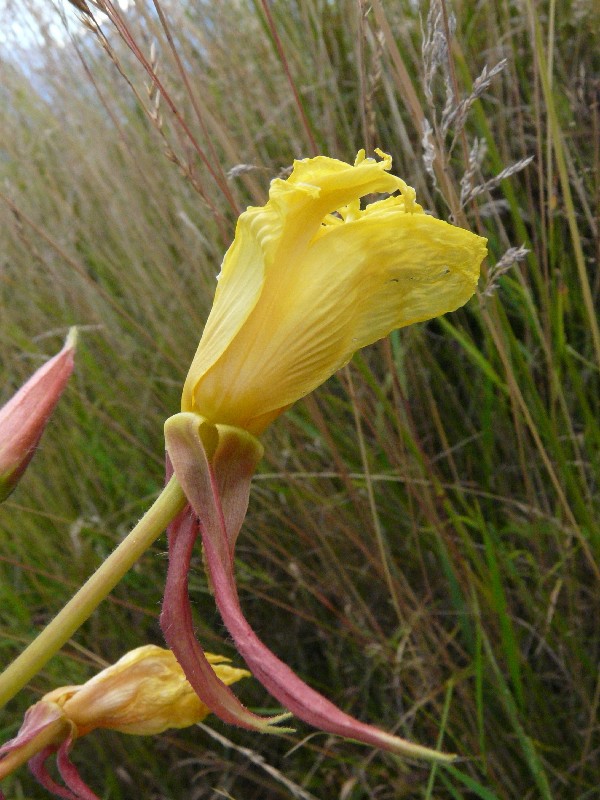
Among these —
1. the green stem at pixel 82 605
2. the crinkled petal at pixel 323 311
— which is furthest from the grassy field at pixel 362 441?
the green stem at pixel 82 605

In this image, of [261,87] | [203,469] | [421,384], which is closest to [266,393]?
[203,469]

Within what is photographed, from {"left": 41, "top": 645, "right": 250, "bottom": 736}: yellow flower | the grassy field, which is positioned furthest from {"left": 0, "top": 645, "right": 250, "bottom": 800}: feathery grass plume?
the grassy field

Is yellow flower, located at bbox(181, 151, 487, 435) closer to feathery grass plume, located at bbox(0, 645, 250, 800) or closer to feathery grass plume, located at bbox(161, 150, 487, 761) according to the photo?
feathery grass plume, located at bbox(161, 150, 487, 761)

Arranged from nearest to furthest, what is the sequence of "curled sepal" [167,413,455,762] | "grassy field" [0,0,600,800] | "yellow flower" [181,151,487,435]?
"curled sepal" [167,413,455,762], "yellow flower" [181,151,487,435], "grassy field" [0,0,600,800]

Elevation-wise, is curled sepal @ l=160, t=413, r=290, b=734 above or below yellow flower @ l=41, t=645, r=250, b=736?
above

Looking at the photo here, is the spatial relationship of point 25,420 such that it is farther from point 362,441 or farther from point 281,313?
point 362,441

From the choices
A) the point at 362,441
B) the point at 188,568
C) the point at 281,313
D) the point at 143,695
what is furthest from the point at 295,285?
the point at 362,441

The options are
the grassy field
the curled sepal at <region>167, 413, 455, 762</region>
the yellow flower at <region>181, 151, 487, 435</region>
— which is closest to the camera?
the curled sepal at <region>167, 413, 455, 762</region>
